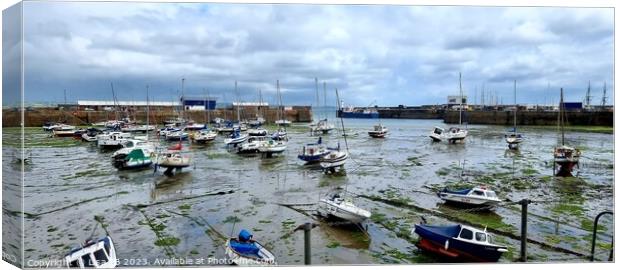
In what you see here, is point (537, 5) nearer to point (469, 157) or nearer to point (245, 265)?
point (245, 265)

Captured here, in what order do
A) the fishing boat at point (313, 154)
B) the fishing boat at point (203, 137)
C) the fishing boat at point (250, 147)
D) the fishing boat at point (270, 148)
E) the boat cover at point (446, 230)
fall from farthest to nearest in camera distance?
the fishing boat at point (203, 137), the fishing boat at point (250, 147), the fishing boat at point (270, 148), the fishing boat at point (313, 154), the boat cover at point (446, 230)

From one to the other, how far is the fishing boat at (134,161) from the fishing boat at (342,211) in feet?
38.1

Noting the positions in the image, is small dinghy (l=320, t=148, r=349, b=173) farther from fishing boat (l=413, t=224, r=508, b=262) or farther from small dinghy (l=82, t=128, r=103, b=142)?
small dinghy (l=82, t=128, r=103, b=142)

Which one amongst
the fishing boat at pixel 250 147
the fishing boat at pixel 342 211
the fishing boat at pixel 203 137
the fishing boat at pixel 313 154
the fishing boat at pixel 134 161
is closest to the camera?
the fishing boat at pixel 342 211

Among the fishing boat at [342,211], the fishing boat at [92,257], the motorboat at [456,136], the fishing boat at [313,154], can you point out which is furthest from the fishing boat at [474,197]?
the motorboat at [456,136]

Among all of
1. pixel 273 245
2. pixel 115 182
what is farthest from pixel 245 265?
pixel 115 182

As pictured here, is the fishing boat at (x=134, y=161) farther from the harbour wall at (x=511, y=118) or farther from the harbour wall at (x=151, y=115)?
the harbour wall at (x=511, y=118)

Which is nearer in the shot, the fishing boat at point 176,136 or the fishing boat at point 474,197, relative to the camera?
the fishing boat at point 474,197

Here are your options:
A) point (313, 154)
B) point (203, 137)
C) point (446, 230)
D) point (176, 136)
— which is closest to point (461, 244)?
point (446, 230)

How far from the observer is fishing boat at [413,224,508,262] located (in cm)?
901

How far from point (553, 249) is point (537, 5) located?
4.99 meters

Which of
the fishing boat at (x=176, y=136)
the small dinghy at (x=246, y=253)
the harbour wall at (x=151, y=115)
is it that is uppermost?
the harbour wall at (x=151, y=115)

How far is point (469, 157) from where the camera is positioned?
26234mm

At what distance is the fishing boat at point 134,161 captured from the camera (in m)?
21.1
